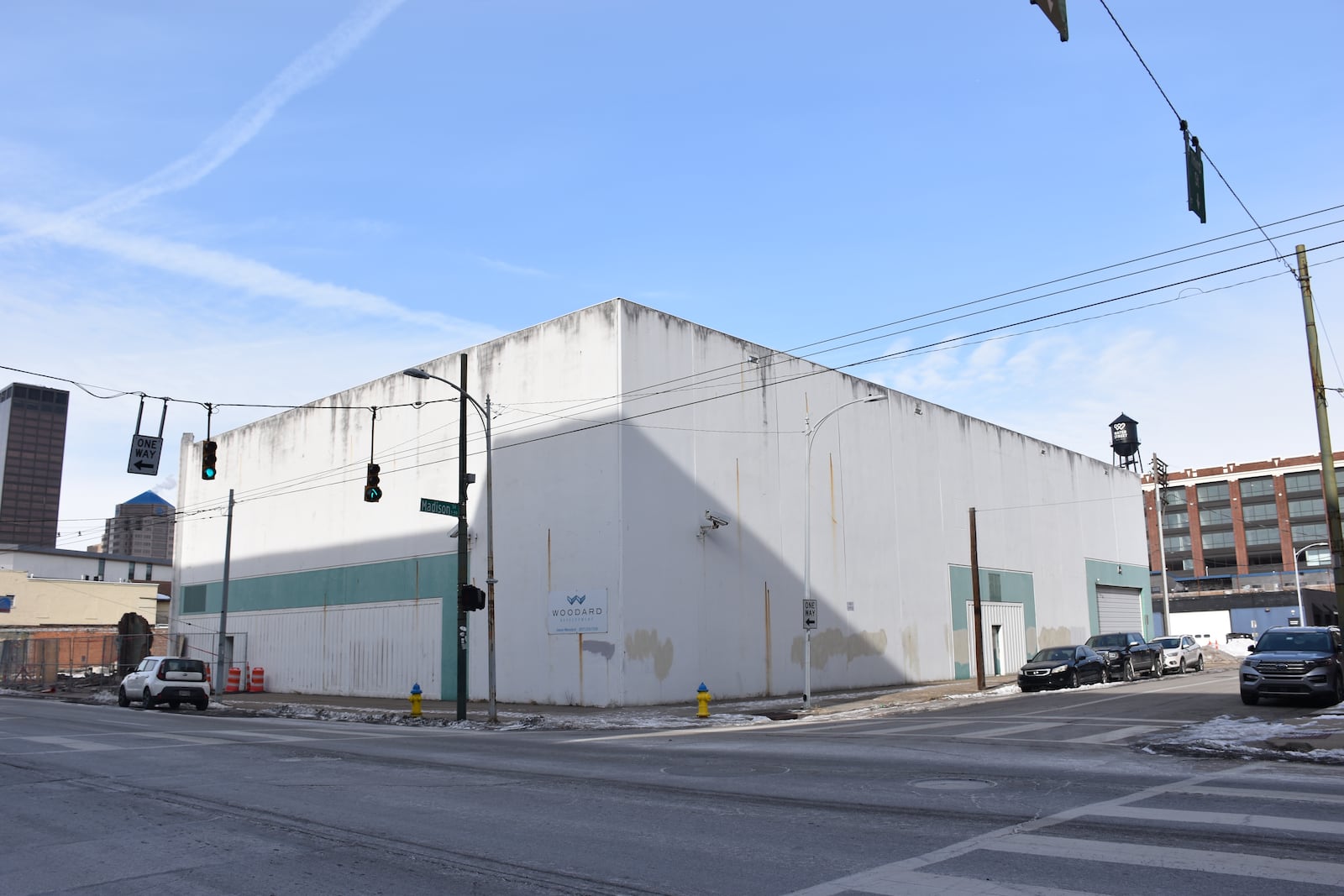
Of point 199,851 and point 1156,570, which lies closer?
point 199,851

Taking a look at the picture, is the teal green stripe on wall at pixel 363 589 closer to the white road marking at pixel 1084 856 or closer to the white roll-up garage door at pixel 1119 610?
the white road marking at pixel 1084 856

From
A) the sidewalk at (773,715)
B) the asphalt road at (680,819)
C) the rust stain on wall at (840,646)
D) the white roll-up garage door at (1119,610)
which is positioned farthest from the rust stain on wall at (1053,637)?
the asphalt road at (680,819)

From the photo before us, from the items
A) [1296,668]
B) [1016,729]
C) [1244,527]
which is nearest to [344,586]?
[1016,729]

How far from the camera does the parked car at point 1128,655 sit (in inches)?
1446

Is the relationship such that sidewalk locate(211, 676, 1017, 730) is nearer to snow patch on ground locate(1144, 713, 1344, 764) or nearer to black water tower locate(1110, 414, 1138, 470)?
snow patch on ground locate(1144, 713, 1344, 764)

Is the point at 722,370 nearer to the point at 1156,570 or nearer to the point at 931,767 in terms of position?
the point at 931,767

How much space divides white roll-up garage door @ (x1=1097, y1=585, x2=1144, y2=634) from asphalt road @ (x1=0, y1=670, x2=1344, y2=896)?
4477cm

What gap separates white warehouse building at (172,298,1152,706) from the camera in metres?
31.0

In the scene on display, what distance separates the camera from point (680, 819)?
9.42 metres

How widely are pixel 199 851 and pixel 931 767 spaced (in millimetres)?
8478

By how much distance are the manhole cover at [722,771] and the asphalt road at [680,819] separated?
8 cm

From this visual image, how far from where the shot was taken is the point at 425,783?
12.2 m

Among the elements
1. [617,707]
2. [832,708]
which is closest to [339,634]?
[617,707]

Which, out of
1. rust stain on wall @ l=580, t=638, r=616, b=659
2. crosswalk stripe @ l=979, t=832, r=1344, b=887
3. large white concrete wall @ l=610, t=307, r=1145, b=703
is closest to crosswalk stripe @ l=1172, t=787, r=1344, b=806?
crosswalk stripe @ l=979, t=832, r=1344, b=887
